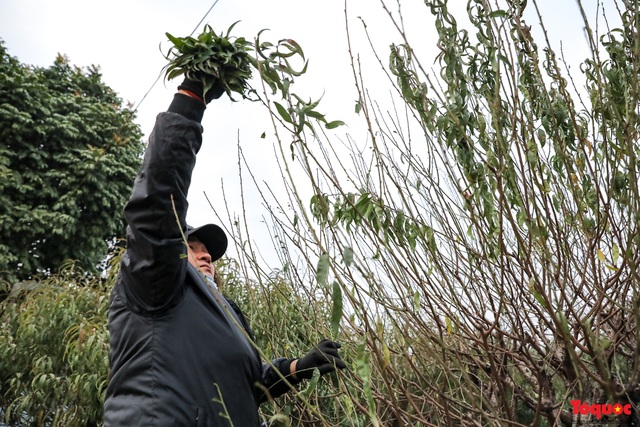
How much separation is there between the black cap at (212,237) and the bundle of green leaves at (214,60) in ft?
2.43

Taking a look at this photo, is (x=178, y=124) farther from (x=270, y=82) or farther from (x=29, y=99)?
(x=29, y=99)

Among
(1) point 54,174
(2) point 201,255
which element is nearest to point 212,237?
(2) point 201,255

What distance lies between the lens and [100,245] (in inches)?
566

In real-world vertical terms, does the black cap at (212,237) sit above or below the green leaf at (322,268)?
above

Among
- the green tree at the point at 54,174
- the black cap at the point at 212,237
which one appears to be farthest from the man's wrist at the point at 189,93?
the green tree at the point at 54,174

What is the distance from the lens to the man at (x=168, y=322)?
1722 millimetres

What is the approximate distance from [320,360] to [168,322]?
1.85ft

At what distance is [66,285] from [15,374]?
1.01 meters

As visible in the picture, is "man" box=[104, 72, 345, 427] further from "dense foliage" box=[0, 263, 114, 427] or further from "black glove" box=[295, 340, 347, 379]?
"dense foliage" box=[0, 263, 114, 427]

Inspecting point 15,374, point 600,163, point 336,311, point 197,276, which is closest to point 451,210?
point 600,163

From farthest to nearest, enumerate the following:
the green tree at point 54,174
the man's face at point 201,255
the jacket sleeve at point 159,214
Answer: the green tree at point 54,174, the man's face at point 201,255, the jacket sleeve at point 159,214

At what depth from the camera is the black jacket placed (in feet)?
5.65

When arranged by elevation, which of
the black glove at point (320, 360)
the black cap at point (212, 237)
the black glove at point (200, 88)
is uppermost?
the black glove at point (200, 88)

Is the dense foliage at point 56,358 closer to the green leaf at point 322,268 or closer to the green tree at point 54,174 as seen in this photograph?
the green leaf at point 322,268
